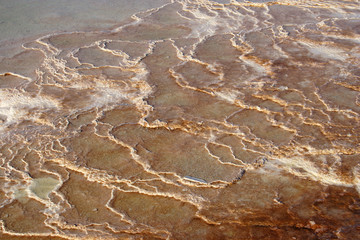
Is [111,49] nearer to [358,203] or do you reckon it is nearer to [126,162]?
[126,162]

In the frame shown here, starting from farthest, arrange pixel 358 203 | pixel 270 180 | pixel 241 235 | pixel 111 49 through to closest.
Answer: pixel 111 49 < pixel 270 180 < pixel 358 203 < pixel 241 235

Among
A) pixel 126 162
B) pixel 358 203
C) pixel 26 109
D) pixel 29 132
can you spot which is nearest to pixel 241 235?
pixel 358 203

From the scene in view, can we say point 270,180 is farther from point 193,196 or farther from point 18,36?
point 18,36

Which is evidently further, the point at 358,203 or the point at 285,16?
the point at 285,16

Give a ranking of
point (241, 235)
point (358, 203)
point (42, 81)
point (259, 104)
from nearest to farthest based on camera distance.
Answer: point (241, 235) < point (358, 203) < point (259, 104) < point (42, 81)

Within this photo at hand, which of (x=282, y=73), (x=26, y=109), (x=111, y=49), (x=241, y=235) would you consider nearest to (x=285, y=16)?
(x=282, y=73)

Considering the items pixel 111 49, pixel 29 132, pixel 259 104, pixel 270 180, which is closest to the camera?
pixel 270 180
